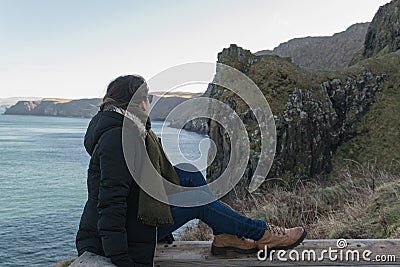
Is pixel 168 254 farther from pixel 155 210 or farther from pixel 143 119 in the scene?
pixel 143 119

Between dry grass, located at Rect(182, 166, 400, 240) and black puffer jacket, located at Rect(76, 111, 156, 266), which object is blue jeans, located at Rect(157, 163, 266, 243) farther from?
dry grass, located at Rect(182, 166, 400, 240)

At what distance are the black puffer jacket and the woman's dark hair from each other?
107 mm

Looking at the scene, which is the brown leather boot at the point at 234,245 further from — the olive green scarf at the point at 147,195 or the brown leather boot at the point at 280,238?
the olive green scarf at the point at 147,195

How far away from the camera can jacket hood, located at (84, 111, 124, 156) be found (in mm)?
2373

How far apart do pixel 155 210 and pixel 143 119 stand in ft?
1.77

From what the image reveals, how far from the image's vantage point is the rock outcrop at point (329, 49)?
8450cm

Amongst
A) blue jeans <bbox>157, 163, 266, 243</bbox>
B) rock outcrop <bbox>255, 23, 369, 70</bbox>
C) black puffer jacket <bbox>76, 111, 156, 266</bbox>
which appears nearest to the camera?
black puffer jacket <bbox>76, 111, 156, 266</bbox>

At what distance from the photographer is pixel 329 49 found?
302 ft

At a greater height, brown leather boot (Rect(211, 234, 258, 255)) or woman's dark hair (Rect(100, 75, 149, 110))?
woman's dark hair (Rect(100, 75, 149, 110))

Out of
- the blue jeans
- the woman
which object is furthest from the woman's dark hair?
the blue jeans

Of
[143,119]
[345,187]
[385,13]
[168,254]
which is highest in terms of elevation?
[385,13]

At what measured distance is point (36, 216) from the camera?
61.2ft

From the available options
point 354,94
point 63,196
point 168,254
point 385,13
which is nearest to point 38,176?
point 63,196

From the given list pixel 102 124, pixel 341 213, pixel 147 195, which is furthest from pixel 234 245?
pixel 341 213
